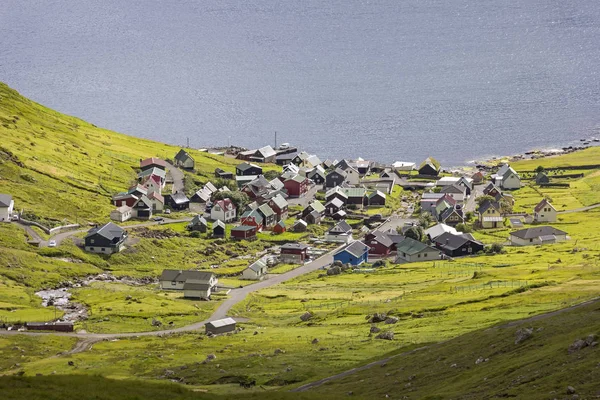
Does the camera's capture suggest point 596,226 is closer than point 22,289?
No

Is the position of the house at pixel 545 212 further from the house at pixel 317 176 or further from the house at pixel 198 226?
the house at pixel 198 226

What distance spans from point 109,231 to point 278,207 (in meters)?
34.1

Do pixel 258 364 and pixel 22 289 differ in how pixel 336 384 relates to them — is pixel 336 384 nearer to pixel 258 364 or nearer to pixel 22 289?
pixel 258 364

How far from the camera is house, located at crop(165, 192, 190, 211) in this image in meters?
150

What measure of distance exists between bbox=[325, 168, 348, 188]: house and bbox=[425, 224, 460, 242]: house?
1423 inches

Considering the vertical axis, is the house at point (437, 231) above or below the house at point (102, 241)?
above

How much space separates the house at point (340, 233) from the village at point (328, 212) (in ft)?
0.47

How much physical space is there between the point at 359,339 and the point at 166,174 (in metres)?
97.4

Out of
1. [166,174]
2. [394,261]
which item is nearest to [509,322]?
[394,261]

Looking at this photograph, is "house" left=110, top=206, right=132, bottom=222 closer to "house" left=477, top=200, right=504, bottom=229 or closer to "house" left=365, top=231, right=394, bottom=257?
"house" left=365, top=231, right=394, bottom=257

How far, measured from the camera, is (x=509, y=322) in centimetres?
6650

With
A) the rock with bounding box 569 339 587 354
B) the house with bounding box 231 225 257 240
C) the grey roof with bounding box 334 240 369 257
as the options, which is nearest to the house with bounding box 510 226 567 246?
the grey roof with bounding box 334 240 369 257

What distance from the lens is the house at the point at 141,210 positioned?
140 metres

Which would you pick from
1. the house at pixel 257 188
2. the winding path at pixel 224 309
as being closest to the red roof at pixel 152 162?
the house at pixel 257 188
